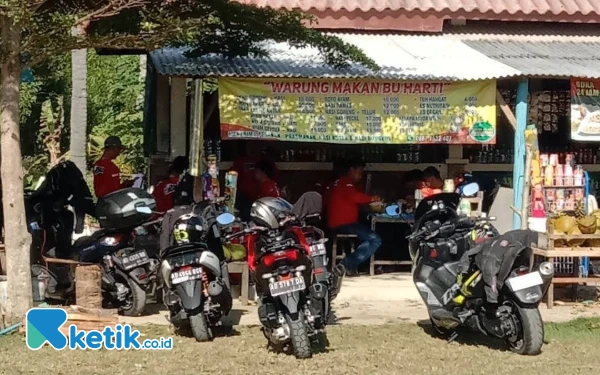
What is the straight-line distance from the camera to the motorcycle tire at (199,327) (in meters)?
7.82

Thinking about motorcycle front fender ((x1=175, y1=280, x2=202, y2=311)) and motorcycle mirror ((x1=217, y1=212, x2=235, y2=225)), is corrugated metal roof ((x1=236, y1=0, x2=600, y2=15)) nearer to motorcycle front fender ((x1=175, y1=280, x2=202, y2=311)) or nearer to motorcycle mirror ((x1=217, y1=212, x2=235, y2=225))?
motorcycle mirror ((x1=217, y1=212, x2=235, y2=225))

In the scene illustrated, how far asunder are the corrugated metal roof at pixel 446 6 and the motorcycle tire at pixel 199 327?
206 inches

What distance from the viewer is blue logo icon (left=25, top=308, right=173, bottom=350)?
756 centimetres

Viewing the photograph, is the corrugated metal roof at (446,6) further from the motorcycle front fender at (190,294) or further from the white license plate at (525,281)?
the white license plate at (525,281)

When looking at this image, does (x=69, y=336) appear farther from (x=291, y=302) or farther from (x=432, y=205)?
(x=432, y=205)

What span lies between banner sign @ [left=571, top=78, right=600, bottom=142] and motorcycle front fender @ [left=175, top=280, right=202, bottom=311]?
5.55m

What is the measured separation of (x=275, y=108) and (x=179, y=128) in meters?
1.38

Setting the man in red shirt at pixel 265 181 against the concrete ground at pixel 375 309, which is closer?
the concrete ground at pixel 375 309

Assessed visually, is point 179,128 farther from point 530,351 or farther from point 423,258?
point 530,351

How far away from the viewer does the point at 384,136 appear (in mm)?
10789

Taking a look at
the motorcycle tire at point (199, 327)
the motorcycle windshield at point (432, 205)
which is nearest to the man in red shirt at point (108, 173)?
the motorcycle tire at point (199, 327)

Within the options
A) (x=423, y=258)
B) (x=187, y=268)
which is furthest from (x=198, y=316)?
(x=423, y=258)

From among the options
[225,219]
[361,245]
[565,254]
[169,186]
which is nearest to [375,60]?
[361,245]

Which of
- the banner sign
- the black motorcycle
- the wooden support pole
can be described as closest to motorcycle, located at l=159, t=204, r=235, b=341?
the black motorcycle
